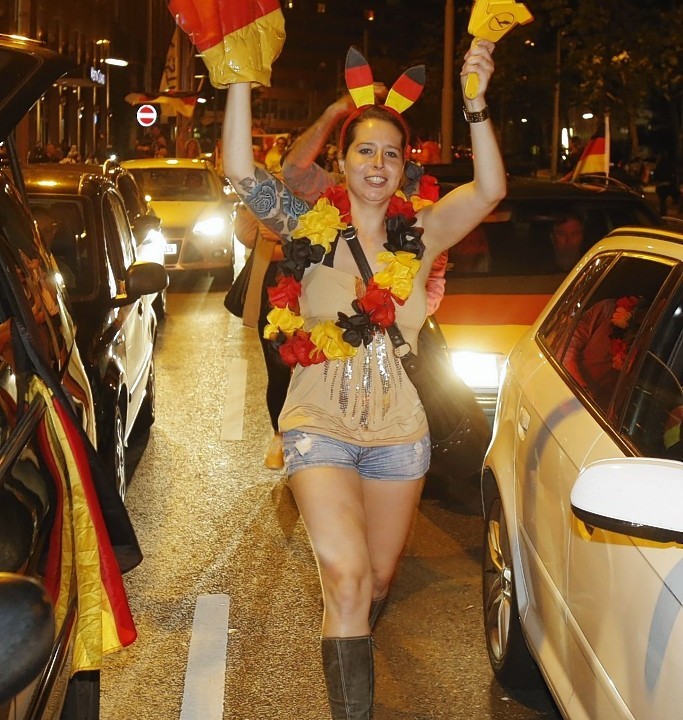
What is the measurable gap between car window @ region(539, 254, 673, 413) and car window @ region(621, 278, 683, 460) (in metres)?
0.15

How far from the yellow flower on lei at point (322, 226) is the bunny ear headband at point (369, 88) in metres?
0.31

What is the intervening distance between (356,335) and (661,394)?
101 centimetres

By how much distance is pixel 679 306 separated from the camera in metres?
3.52

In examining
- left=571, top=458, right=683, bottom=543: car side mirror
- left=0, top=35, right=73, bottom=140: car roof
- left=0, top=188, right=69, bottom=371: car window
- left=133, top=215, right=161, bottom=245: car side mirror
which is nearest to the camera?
left=571, top=458, right=683, bottom=543: car side mirror

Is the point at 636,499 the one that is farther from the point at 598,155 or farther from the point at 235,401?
the point at 598,155

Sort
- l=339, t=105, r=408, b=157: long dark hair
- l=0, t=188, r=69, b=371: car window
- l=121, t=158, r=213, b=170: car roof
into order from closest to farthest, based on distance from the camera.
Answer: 1. l=0, t=188, r=69, b=371: car window
2. l=339, t=105, r=408, b=157: long dark hair
3. l=121, t=158, r=213, b=170: car roof

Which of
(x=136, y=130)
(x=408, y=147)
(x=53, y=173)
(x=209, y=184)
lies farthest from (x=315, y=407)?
(x=136, y=130)

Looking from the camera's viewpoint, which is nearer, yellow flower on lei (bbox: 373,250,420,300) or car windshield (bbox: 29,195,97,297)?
yellow flower on lei (bbox: 373,250,420,300)

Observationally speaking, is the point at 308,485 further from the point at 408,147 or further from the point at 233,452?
the point at 233,452

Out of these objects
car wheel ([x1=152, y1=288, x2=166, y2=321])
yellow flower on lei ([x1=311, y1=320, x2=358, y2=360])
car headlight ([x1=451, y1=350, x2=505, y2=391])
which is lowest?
car wheel ([x1=152, y1=288, x2=166, y2=321])

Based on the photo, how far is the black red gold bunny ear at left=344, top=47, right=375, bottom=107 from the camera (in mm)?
4281

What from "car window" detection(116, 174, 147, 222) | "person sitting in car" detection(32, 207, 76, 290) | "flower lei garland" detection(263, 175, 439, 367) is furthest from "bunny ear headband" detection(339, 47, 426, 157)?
"car window" detection(116, 174, 147, 222)

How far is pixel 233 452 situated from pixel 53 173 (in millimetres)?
2082

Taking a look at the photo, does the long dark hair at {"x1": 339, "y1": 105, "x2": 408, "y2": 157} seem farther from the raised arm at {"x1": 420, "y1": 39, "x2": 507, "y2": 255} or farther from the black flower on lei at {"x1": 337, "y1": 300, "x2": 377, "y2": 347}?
the black flower on lei at {"x1": 337, "y1": 300, "x2": 377, "y2": 347}
